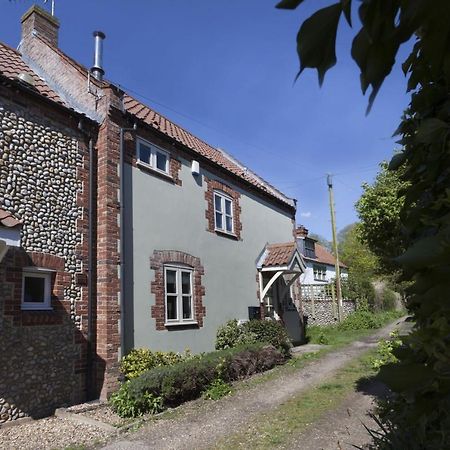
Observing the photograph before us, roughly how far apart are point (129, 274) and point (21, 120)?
412 centimetres

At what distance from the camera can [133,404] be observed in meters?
8.27

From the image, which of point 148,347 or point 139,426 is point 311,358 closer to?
point 148,347

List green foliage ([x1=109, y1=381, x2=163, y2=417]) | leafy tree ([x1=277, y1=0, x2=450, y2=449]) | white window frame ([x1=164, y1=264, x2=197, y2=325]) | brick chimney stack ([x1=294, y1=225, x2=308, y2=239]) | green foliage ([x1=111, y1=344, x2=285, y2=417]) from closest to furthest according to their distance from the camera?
1. leafy tree ([x1=277, y1=0, x2=450, y2=449])
2. green foliage ([x1=109, y1=381, x2=163, y2=417])
3. green foliage ([x1=111, y1=344, x2=285, y2=417])
4. white window frame ([x1=164, y1=264, x2=197, y2=325])
5. brick chimney stack ([x1=294, y1=225, x2=308, y2=239])

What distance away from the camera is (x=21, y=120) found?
8.86 m

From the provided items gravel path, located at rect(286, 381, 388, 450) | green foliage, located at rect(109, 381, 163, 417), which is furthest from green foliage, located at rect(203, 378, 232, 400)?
gravel path, located at rect(286, 381, 388, 450)

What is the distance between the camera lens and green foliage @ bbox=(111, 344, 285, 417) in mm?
8367

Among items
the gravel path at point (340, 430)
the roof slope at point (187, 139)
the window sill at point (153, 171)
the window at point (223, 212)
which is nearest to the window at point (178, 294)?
A: the window sill at point (153, 171)

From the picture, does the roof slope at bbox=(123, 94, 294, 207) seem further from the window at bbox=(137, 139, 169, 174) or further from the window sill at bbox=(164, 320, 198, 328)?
the window sill at bbox=(164, 320, 198, 328)

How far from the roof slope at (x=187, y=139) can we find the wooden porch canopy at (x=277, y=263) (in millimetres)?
2573

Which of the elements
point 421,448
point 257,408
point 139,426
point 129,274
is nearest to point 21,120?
point 129,274

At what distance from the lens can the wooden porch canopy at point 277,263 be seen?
1622 cm

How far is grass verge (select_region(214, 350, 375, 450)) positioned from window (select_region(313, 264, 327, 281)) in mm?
28516

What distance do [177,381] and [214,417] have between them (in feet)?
4.01

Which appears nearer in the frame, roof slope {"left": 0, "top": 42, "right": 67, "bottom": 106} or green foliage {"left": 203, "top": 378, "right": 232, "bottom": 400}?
green foliage {"left": 203, "top": 378, "right": 232, "bottom": 400}
